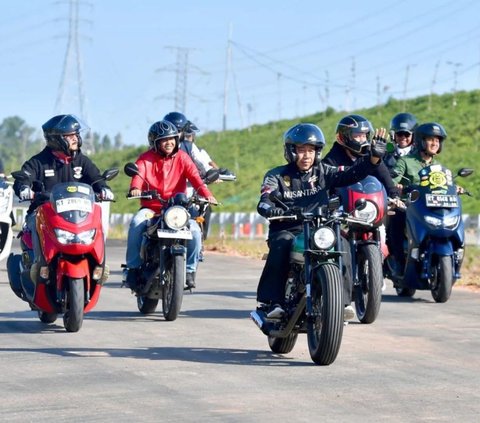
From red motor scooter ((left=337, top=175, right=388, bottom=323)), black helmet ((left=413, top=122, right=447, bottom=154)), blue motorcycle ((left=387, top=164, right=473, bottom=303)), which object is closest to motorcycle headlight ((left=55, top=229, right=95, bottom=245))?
red motor scooter ((left=337, top=175, right=388, bottom=323))

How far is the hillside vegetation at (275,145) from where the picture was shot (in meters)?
64.1

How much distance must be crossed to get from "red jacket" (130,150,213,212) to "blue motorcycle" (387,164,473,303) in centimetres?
252

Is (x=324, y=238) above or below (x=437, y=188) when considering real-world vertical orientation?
below

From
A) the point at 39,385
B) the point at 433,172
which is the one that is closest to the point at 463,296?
the point at 433,172

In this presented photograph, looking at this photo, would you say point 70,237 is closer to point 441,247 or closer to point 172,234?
point 172,234

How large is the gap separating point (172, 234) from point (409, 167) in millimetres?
A: 3752

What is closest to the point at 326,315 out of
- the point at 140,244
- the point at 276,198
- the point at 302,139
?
the point at 276,198

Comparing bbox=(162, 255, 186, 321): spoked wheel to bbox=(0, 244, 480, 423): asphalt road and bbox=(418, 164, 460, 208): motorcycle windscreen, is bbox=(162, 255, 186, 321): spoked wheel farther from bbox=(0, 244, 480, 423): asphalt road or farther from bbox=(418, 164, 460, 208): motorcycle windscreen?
bbox=(418, 164, 460, 208): motorcycle windscreen

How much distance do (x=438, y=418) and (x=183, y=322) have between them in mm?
5425

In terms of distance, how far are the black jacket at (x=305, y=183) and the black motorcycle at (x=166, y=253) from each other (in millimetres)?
2284

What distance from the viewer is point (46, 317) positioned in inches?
499

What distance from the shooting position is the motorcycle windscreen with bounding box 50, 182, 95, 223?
38.7ft

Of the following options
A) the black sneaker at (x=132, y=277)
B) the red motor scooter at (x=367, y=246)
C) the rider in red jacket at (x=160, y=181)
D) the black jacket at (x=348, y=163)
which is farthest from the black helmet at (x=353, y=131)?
the black sneaker at (x=132, y=277)

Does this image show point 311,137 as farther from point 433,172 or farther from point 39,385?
point 433,172
